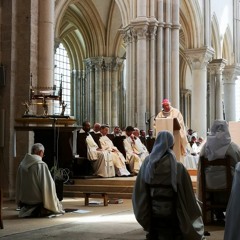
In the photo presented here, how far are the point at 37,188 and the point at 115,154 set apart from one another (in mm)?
5921

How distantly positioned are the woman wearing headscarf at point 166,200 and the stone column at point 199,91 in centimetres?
2299

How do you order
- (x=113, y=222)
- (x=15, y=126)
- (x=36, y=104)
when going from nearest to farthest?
(x=113, y=222) < (x=15, y=126) < (x=36, y=104)

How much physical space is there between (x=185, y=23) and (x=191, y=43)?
A: 1200 millimetres

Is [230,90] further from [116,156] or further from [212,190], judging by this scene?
[212,190]

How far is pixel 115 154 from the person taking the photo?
51.1 ft

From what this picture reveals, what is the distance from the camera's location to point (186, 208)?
22.0 feet

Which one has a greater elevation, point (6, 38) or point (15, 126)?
point (6, 38)

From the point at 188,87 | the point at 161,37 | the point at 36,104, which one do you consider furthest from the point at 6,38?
the point at 188,87

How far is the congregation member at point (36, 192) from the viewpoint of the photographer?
9.76m

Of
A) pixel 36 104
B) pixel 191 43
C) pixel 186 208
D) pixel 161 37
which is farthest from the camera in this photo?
pixel 191 43

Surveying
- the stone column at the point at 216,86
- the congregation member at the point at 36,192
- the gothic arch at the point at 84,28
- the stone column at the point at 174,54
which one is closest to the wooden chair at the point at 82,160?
the congregation member at the point at 36,192

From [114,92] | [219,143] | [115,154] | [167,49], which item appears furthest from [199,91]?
[219,143]

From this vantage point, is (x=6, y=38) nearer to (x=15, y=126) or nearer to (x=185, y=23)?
(x=15, y=126)

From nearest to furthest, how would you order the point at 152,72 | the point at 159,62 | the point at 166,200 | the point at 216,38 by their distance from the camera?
the point at 166,200
the point at 152,72
the point at 159,62
the point at 216,38
